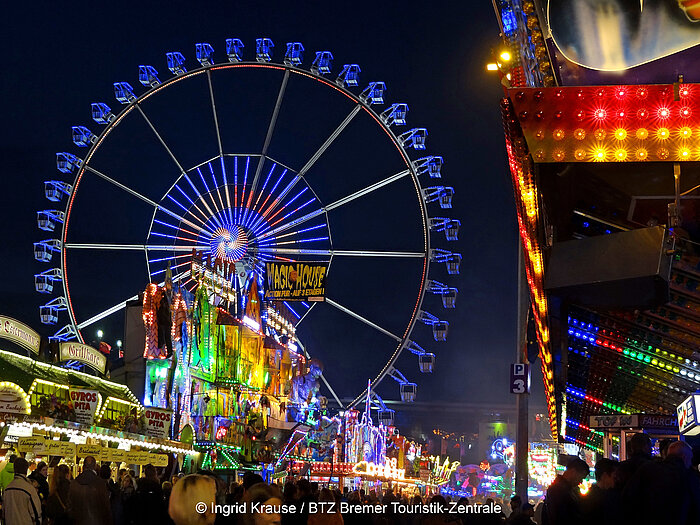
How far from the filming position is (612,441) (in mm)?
24484

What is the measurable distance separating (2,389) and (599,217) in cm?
1297

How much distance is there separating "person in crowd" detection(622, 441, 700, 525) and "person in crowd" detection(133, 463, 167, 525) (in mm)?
5519

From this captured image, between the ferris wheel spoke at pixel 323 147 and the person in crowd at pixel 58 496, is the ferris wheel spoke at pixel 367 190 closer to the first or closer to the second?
the ferris wheel spoke at pixel 323 147

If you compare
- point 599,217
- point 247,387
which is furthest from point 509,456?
point 599,217

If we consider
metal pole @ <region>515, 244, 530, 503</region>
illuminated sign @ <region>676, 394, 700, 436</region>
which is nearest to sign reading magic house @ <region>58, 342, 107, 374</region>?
metal pole @ <region>515, 244, 530, 503</region>

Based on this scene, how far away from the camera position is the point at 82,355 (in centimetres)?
2692

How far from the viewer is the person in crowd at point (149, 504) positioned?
10.3m

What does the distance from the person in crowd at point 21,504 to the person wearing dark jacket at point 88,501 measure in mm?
803

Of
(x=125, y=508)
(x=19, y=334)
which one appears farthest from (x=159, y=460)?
(x=125, y=508)

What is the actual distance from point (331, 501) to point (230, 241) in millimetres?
26217

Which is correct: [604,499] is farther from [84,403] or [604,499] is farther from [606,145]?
[84,403]

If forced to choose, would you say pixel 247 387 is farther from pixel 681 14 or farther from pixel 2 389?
pixel 681 14

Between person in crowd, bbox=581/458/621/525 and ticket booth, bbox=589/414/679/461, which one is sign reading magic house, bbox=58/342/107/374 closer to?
ticket booth, bbox=589/414/679/461

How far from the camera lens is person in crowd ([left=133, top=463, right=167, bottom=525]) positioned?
33.8 feet
